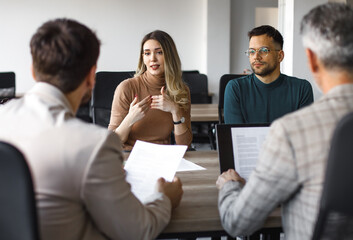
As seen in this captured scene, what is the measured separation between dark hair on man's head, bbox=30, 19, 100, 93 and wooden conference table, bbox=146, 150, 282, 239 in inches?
19.2

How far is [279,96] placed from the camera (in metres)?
2.34

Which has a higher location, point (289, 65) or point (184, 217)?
point (289, 65)

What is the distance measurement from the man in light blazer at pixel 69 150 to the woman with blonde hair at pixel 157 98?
3.78 feet

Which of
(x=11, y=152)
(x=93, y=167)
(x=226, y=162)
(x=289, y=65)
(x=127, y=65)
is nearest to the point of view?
(x=11, y=152)

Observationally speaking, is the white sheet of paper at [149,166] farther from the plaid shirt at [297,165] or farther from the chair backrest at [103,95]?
the chair backrest at [103,95]

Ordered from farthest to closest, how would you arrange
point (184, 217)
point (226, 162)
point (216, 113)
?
point (216, 113)
point (226, 162)
point (184, 217)

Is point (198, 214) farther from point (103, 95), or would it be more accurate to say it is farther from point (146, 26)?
point (146, 26)

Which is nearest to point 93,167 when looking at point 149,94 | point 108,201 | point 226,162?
point 108,201

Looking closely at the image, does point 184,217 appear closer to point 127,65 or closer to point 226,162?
point 226,162

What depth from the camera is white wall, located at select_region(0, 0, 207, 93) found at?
5.79 meters

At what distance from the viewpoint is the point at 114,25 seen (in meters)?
5.99

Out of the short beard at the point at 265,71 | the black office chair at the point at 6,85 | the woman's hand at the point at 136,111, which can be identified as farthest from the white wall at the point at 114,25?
the woman's hand at the point at 136,111

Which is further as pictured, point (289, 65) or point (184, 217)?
point (289, 65)

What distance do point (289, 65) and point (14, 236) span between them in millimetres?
3985
